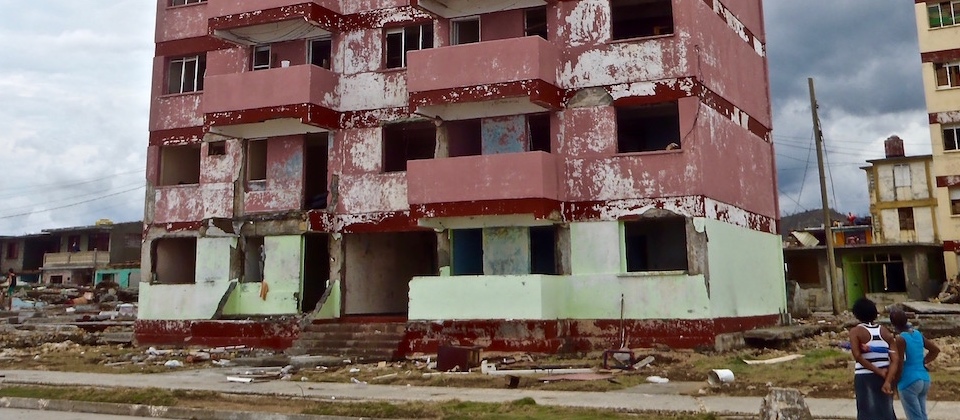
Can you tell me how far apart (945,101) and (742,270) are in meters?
24.2

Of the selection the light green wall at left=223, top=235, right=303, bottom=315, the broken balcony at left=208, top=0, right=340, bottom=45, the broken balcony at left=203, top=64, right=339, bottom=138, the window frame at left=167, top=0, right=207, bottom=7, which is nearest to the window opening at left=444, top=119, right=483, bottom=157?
the broken balcony at left=203, top=64, right=339, bottom=138

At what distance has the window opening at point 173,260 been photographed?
2691cm

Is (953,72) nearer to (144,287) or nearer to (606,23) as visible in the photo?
(606,23)

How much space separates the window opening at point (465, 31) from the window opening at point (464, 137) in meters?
2.36

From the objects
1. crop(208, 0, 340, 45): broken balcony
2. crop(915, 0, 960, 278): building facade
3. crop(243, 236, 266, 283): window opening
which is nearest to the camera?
crop(208, 0, 340, 45): broken balcony

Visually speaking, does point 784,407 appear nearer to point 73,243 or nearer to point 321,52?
point 321,52

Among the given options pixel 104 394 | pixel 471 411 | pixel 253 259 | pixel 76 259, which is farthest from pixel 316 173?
pixel 76 259

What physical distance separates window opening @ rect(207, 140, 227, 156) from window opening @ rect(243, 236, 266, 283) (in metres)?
3.11

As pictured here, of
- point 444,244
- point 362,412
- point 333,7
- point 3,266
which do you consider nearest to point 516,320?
point 444,244

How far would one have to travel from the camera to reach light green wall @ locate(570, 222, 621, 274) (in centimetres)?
2103

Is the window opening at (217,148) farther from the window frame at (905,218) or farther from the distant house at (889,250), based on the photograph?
the window frame at (905,218)

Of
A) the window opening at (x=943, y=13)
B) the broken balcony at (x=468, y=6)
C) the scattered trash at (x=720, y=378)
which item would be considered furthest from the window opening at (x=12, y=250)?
the window opening at (x=943, y=13)

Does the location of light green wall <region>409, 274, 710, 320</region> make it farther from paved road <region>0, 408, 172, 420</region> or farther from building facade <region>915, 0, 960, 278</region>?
building facade <region>915, 0, 960, 278</region>

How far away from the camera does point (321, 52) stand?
2614 centimetres
